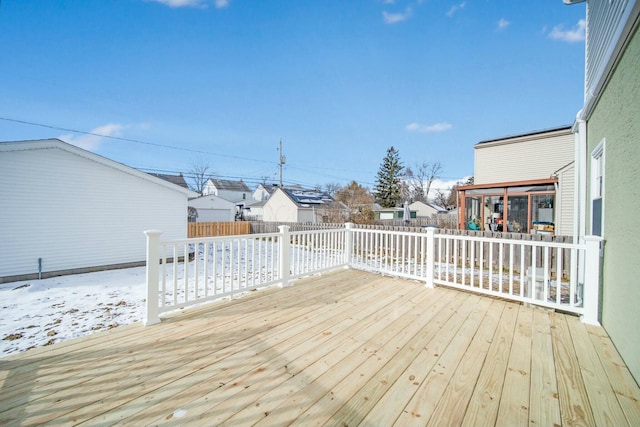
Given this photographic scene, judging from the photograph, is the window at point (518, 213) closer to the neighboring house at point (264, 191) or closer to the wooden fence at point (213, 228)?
the wooden fence at point (213, 228)

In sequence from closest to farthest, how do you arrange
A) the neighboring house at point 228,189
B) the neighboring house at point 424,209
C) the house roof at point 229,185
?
the neighboring house at point 424,209
the house roof at point 229,185
the neighboring house at point 228,189

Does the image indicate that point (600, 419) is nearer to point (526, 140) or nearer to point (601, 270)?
point (601, 270)

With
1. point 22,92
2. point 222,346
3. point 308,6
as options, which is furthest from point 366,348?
point 22,92

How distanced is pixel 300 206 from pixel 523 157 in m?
13.4

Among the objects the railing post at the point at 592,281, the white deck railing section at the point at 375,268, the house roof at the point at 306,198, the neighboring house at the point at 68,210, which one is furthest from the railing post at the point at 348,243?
the house roof at the point at 306,198

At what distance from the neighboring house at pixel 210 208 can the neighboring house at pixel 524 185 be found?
60.3 feet

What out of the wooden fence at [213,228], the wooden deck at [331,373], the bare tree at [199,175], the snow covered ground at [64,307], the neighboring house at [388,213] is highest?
the bare tree at [199,175]

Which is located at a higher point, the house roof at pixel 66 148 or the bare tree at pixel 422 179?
the bare tree at pixel 422 179

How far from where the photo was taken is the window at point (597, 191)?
285 cm

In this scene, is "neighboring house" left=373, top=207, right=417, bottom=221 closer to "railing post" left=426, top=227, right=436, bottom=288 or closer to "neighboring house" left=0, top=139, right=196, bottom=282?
"neighboring house" left=0, top=139, right=196, bottom=282

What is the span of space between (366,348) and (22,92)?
16054 millimetres

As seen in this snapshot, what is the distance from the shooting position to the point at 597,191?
3.03m

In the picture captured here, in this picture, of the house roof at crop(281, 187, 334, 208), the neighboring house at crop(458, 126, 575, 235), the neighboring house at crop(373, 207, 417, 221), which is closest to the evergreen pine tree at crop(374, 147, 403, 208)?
the neighboring house at crop(373, 207, 417, 221)

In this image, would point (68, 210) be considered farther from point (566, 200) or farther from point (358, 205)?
point (566, 200)
